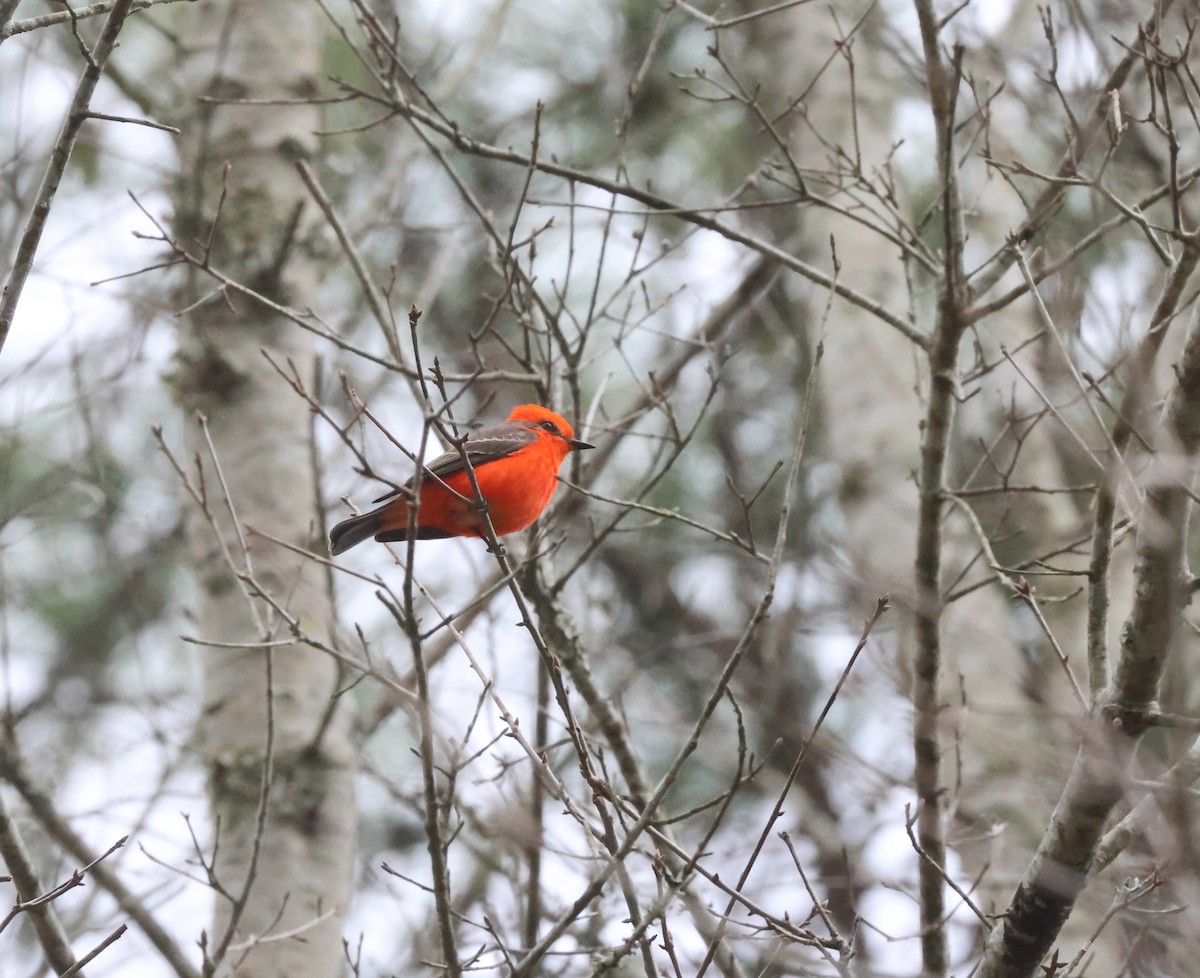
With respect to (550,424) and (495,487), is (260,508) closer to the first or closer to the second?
(495,487)

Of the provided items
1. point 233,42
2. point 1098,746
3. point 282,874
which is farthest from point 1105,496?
point 233,42

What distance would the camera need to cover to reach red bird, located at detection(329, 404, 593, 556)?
15.3 feet

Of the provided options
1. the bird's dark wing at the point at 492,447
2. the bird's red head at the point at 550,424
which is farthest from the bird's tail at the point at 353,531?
the bird's red head at the point at 550,424

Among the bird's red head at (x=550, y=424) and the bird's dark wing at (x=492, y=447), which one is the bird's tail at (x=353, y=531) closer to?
the bird's dark wing at (x=492, y=447)

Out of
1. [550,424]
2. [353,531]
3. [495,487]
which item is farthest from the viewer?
[353,531]

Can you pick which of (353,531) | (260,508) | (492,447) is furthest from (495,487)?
(260,508)

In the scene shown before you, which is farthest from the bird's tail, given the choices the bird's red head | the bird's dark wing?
the bird's red head

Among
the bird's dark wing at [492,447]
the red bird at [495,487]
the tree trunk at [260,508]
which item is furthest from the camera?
the bird's dark wing at [492,447]

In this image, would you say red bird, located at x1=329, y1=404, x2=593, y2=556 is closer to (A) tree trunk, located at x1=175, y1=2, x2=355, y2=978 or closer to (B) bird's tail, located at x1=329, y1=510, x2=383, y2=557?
(B) bird's tail, located at x1=329, y1=510, x2=383, y2=557

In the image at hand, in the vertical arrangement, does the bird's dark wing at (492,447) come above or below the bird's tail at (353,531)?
above

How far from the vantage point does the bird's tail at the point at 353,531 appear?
4844mm

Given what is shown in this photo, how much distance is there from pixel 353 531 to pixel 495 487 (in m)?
0.58

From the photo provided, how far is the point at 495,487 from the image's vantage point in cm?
467

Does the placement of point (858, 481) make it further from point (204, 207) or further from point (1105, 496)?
point (1105, 496)
